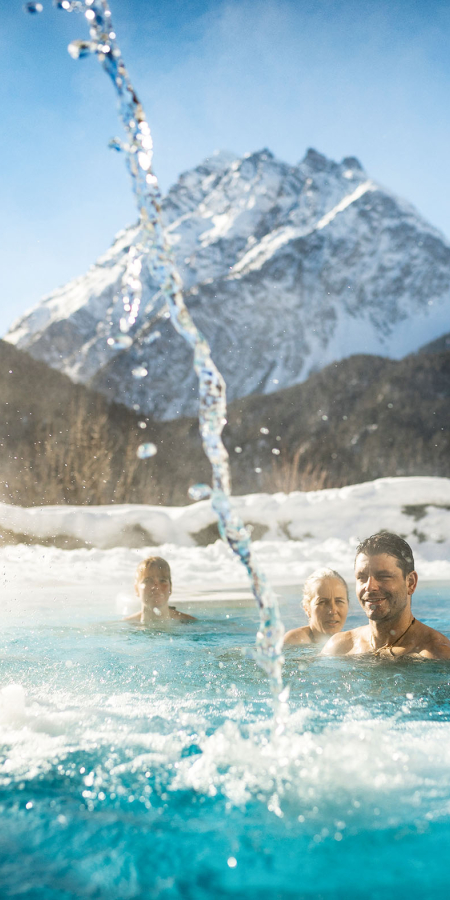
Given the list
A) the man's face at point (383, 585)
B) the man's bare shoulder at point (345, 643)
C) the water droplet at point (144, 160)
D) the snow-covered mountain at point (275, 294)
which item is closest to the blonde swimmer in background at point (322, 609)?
the man's bare shoulder at point (345, 643)

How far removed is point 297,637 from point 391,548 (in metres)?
1.10

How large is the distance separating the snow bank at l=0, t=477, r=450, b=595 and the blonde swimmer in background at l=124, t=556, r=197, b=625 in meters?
2.02

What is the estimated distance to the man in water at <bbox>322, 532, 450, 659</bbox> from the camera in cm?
269

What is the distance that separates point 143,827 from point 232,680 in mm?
1352

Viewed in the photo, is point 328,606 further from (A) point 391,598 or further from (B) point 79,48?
(B) point 79,48

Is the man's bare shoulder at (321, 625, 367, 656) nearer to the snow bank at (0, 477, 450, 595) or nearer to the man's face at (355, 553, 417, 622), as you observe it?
the man's face at (355, 553, 417, 622)

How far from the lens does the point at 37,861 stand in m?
1.33

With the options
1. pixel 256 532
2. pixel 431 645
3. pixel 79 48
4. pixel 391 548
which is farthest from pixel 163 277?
pixel 256 532

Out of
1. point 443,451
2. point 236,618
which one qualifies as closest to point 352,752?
point 236,618

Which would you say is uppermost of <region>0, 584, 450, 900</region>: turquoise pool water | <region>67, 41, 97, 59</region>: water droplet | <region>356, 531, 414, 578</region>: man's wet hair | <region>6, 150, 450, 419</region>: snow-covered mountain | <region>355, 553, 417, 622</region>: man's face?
<region>6, 150, 450, 419</region>: snow-covered mountain

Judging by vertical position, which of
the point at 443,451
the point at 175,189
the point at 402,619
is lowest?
the point at 402,619

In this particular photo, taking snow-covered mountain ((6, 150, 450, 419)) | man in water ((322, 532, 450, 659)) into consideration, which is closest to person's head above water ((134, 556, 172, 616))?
man in water ((322, 532, 450, 659))

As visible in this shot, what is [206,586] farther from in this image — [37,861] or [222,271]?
[222,271]

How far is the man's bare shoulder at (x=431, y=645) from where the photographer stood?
2737mm
